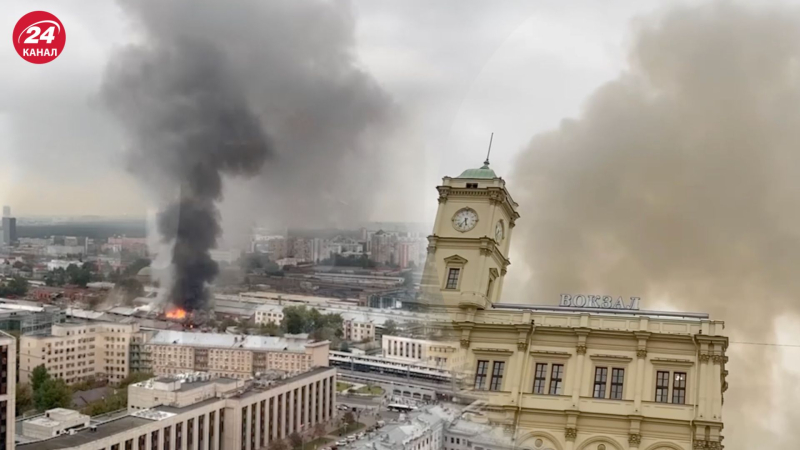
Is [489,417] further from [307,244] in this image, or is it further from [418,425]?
[307,244]

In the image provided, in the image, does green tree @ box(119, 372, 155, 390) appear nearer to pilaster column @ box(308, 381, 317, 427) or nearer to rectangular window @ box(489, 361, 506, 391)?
pilaster column @ box(308, 381, 317, 427)

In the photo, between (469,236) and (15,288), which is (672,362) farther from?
(15,288)

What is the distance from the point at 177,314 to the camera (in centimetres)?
1089

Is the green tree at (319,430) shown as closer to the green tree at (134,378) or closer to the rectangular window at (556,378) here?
the green tree at (134,378)

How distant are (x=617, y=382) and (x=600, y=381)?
176 mm

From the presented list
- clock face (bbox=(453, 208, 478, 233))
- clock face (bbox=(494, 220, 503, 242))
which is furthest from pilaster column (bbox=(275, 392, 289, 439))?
clock face (bbox=(494, 220, 503, 242))

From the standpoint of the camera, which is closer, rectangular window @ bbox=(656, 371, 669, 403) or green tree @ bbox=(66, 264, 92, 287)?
rectangular window @ bbox=(656, 371, 669, 403)

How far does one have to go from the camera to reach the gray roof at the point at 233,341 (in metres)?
9.34

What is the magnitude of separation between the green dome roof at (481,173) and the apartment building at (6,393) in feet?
16.1

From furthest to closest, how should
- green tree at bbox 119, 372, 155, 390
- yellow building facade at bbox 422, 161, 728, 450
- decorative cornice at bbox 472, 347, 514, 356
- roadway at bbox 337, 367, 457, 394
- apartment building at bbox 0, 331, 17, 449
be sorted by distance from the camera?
green tree at bbox 119, 372, 155, 390, decorative cornice at bbox 472, 347, 514, 356, yellow building facade at bbox 422, 161, 728, 450, apartment building at bbox 0, 331, 17, 449, roadway at bbox 337, 367, 457, 394

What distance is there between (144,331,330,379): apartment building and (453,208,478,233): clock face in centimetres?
232

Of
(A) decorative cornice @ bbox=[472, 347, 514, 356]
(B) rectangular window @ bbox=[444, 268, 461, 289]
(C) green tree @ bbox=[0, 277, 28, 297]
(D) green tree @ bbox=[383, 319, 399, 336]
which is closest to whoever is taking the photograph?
(D) green tree @ bbox=[383, 319, 399, 336]

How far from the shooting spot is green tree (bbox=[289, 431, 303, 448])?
328 inches

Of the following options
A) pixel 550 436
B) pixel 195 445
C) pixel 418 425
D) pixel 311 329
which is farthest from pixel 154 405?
pixel 550 436
